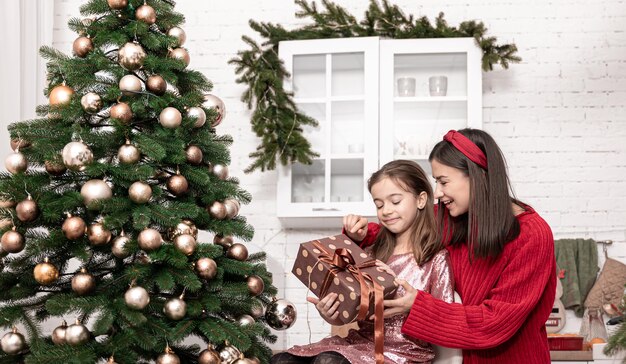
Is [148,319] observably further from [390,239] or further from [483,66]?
[483,66]

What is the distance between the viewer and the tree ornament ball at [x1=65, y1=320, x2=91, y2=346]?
2.20 meters

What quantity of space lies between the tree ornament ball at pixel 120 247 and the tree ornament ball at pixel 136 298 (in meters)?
0.12

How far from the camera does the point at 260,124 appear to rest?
3.89 metres

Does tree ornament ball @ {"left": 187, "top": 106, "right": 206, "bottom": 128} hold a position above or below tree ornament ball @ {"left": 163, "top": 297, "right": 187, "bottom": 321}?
above

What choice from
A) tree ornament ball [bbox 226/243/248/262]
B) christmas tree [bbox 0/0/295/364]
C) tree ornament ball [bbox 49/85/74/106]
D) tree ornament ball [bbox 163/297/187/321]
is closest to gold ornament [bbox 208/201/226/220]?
christmas tree [bbox 0/0/295/364]

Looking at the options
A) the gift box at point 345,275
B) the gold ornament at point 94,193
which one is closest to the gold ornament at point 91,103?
the gold ornament at point 94,193

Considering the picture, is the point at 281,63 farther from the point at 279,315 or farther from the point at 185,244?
the point at 185,244

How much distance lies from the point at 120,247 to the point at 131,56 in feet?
1.92

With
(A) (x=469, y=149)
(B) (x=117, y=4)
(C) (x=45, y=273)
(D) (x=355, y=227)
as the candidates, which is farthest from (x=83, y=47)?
(A) (x=469, y=149)

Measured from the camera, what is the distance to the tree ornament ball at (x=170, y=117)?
2.43m

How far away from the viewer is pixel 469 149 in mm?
2469

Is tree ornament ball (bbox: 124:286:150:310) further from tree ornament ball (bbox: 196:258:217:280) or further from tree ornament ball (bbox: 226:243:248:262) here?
tree ornament ball (bbox: 226:243:248:262)

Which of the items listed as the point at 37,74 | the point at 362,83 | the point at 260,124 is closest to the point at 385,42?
the point at 362,83

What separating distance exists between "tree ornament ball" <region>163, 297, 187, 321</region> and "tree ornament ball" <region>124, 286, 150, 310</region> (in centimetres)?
10
